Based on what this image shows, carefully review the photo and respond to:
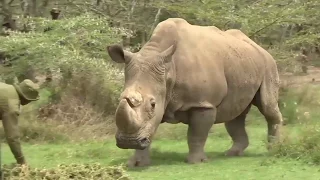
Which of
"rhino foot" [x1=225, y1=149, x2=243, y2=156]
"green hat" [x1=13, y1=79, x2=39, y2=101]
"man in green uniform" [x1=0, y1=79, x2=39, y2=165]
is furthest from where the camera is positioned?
"rhino foot" [x1=225, y1=149, x2=243, y2=156]

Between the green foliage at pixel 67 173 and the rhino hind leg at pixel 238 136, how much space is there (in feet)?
A: 12.9

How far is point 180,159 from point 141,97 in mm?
1736

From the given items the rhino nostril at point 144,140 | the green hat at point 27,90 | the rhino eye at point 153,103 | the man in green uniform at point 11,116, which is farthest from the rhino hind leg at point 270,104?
the man in green uniform at point 11,116

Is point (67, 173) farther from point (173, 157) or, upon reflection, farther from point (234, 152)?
point (234, 152)

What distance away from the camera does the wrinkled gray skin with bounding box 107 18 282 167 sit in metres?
8.81

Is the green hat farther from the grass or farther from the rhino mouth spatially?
the grass

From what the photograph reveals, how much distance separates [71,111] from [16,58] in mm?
2117

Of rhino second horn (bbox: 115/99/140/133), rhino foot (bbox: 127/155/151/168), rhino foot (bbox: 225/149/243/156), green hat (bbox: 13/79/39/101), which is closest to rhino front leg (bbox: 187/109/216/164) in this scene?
rhino foot (bbox: 127/155/151/168)

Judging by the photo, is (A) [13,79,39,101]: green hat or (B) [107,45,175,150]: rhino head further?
(B) [107,45,175,150]: rhino head

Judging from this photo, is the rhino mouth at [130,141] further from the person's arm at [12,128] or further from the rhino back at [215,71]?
the person's arm at [12,128]

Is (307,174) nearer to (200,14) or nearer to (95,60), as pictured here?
(95,60)

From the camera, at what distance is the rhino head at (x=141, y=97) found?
8.55 meters

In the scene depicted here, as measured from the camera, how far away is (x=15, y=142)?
26.0ft

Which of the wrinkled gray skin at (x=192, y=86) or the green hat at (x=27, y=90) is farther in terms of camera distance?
the wrinkled gray skin at (x=192, y=86)
